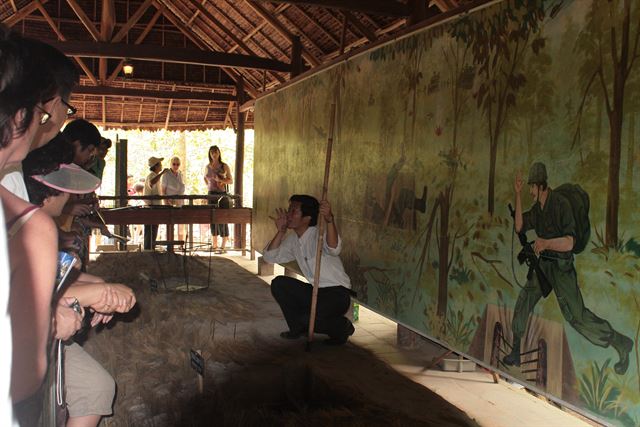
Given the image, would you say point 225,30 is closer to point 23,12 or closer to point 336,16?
point 336,16

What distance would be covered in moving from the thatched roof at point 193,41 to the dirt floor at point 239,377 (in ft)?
9.53

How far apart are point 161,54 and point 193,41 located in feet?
8.87

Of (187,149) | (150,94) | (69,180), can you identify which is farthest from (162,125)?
(69,180)

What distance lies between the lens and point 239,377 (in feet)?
11.0

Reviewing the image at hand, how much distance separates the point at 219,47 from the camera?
10.7 meters

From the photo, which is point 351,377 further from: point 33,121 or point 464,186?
point 33,121

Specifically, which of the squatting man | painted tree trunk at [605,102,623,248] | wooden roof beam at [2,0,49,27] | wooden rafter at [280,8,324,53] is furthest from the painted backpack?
wooden roof beam at [2,0,49,27]

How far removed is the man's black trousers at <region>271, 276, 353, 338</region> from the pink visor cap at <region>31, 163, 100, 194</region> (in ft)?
7.81

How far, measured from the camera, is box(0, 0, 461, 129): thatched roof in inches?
293

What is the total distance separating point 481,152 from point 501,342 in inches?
42.9

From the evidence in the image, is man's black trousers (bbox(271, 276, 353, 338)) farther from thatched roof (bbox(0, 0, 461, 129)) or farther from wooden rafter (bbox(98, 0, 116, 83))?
wooden rafter (bbox(98, 0, 116, 83))

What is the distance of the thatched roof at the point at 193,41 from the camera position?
745 centimetres

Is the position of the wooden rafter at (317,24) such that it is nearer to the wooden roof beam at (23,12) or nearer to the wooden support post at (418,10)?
the wooden support post at (418,10)

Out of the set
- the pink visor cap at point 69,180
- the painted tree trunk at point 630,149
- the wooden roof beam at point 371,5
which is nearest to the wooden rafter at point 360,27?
the wooden roof beam at point 371,5
